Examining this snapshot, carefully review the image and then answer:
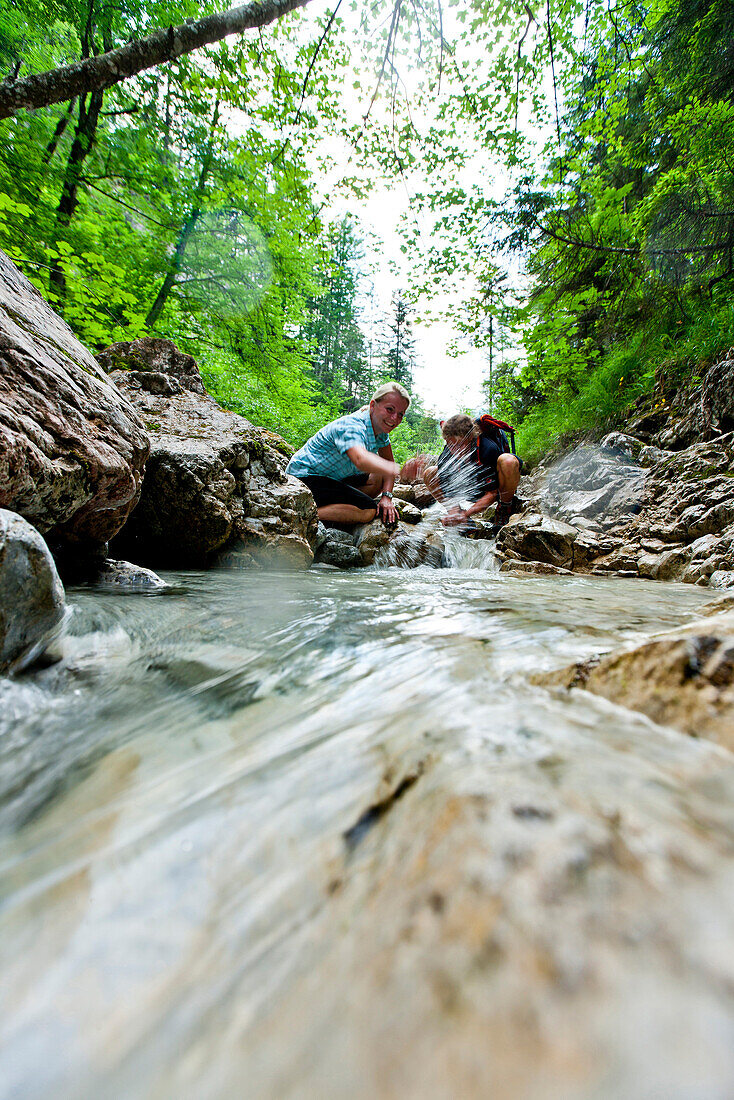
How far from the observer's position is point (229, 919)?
2.04 feet

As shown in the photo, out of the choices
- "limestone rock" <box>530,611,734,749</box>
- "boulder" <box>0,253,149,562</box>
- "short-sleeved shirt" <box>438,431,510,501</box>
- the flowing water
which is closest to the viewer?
the flowing water

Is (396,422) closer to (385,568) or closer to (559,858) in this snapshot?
(385,568)

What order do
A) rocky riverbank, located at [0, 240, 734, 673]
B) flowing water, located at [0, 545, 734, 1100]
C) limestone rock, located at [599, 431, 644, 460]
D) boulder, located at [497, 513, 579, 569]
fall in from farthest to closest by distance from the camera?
limestone rock, located at [599, 431, 644, 460] < boulder, located at [497, 513, 579, 569] < rocky riverbank, located at [0, 240, 734, 673] < flowing water, located at [0, 545, 734, 1100]

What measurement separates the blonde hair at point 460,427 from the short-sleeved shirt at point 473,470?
293 mm

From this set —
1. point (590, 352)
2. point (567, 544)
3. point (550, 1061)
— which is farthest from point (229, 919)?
point (590, 352)

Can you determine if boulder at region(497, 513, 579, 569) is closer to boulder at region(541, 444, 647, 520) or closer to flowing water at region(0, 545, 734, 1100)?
boulder at region(541, 444, 647, 520)

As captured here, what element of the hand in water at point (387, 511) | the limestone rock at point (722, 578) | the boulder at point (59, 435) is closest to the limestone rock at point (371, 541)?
the hand in water at point (387, 511)

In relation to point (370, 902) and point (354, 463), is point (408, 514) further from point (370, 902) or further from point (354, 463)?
point (370, 902)

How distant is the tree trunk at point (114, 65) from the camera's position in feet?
10.5

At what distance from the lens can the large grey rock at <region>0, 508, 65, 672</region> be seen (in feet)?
4.22

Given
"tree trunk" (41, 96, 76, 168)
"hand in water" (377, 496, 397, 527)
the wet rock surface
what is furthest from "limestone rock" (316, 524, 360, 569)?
"tree trunk" (41, 96, 76, 168)

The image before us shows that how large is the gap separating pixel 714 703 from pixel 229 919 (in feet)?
3.16

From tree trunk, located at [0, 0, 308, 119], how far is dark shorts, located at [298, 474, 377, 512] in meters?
4.06

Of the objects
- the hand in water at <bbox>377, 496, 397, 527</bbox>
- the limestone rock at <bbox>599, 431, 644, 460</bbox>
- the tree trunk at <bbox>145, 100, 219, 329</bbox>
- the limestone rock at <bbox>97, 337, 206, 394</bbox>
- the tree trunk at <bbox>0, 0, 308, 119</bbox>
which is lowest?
the hand in water at <bbox>377, 496, 397, 527</bbox>
